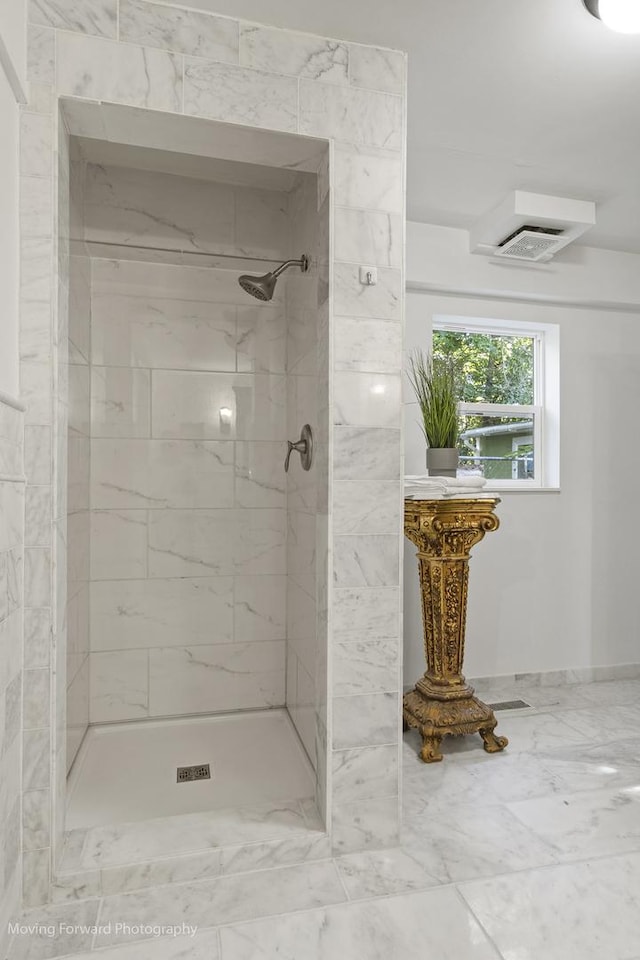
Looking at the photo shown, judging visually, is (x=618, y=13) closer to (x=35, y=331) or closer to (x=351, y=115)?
(x=351, y=115)

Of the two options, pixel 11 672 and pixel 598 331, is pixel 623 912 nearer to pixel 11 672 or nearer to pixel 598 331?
pixel 11 672

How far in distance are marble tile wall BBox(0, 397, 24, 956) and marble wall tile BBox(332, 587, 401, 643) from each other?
83 centimetres

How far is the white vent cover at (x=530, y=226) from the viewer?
2.62m

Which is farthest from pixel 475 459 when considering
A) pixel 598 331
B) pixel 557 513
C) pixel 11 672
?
pixel 11 672

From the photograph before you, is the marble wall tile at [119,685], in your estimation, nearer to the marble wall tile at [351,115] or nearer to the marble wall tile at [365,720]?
the marble wall tile at [365,720]

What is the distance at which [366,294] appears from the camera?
1.72 meters

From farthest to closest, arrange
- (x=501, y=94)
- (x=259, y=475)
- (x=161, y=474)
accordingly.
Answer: (x=259, y=475) < (x=161, y=474) < (x=501, y=94)

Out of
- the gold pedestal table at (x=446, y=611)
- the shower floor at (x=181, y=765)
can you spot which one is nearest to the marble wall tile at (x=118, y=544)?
the shower floor at (x=181, y=765)

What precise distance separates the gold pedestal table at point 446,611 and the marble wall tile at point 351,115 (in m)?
1.28

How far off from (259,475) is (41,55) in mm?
1619

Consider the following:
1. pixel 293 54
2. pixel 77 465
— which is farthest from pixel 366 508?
pixel 293 54

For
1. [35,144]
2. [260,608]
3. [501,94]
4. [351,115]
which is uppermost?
[501,94]

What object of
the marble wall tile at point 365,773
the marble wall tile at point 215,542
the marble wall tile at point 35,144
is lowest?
the marble wall tile at point 365,773

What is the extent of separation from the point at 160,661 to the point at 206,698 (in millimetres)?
268
